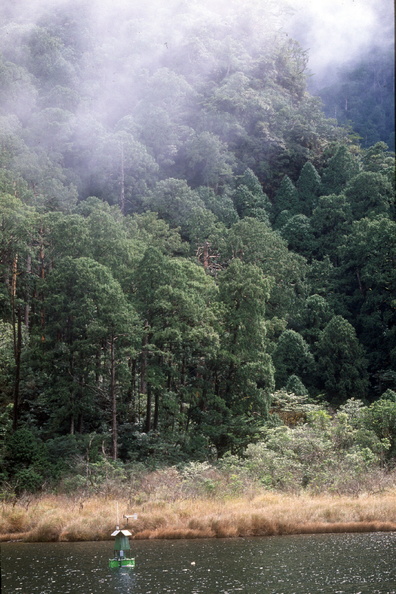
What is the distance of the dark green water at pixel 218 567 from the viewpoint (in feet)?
54.9

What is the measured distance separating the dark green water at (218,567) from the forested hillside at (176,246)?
856cm

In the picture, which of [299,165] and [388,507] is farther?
[299,165]

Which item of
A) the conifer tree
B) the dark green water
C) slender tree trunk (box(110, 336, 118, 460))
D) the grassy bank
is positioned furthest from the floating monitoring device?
the conifer tree

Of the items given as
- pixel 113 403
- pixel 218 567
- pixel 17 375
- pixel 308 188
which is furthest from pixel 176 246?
pixel 218 567

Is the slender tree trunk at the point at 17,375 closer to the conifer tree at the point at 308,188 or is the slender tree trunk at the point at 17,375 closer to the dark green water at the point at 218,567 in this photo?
the dark green water at the point at 218,567

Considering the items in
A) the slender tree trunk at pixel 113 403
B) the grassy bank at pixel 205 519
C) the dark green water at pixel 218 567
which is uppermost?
the slender tree trunk at pixel 113 403

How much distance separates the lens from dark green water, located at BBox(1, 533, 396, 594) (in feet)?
54.9

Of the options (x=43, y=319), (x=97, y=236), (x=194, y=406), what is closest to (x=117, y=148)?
(x=97, y=236)

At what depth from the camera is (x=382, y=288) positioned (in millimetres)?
53969

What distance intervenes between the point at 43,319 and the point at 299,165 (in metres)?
48.0

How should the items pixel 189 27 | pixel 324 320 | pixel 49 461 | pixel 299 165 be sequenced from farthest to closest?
pixel 189 27 → pixel 299 165 → pixel 324 320 → pixel 49 461

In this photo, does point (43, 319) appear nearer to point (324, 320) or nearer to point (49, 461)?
point (49, 461)

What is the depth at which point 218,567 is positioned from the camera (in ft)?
62.8

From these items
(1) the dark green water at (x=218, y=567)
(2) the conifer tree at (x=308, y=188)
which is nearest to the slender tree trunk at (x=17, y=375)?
(1) the dark green water at (x=218, y=567)
